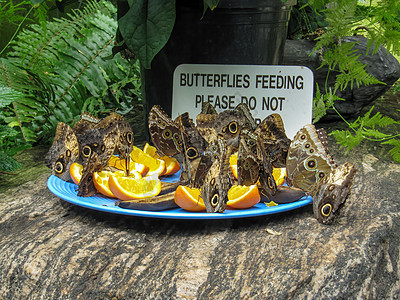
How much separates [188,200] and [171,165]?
35cm

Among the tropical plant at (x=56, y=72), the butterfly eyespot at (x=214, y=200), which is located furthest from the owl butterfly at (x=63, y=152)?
the butterfly eyespot at (x=214, y=200)

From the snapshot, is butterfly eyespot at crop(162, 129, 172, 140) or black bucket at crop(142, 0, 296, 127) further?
black bucket at crop(142, 0, 296, 127)

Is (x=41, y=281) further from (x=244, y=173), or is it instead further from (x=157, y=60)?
(x=157, y=60)

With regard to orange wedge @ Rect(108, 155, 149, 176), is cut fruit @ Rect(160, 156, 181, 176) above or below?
below

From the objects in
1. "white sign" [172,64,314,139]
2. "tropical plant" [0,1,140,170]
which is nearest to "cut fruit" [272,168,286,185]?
"white sign" [172,64,314,139]

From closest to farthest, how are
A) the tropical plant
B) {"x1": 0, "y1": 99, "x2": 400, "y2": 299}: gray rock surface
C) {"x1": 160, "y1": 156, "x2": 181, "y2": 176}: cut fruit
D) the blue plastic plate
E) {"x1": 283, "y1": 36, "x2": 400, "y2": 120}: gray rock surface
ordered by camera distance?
{"x1": 0, "y1": 99, "x2": 400, "y2": 299}: gray rock surface
the blue plastic plate
{"x1": 160, "y1": 156, "x2": 181, "y2": 176}: cut fruit
the tropical plant
{"x1": 283, "y1": 36, "x2": 400, "y2": 120}: gray rock surface

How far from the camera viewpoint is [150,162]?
146cm

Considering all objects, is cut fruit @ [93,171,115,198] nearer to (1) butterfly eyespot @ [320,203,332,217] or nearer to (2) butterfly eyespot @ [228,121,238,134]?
(2) butterfly eyespot @ [228,121,238,134]

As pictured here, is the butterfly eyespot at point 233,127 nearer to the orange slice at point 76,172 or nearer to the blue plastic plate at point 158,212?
the blue plastic plate at point 158,212

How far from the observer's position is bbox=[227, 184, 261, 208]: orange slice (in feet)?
3.71

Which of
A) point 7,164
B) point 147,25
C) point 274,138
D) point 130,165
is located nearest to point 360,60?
point 274,138

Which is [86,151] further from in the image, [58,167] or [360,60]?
[360,60]

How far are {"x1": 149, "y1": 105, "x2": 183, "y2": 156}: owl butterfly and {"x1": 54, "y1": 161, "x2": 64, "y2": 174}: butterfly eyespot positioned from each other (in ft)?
0.90

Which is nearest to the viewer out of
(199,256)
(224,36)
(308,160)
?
(199,256)
